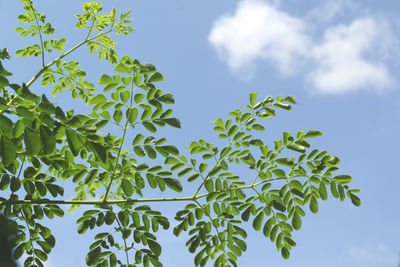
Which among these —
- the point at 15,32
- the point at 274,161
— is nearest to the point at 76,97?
the point at 15,32

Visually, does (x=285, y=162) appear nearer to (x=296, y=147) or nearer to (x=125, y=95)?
(x=296, y=147)

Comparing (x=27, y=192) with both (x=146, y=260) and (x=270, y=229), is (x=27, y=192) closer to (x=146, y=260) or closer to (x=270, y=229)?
(x=146, y=260)

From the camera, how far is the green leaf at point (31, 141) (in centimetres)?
198

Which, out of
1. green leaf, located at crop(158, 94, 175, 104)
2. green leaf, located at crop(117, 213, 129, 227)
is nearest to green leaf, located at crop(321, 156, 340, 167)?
green leaf, located at crop(158, 94, 175, 104)

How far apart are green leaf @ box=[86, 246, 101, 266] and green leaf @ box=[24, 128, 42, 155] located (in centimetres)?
119

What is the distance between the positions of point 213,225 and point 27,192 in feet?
4.64

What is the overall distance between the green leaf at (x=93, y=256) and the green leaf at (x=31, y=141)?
3.91 feet

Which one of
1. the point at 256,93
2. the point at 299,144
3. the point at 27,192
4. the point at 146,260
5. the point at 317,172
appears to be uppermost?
the point at 256,93

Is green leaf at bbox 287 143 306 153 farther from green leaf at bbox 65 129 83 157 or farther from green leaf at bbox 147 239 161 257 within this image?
green leaf at bbox 65 129 83 157

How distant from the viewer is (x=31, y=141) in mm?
1986

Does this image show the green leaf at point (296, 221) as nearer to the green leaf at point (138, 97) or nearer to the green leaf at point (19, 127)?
the green leaf at point (138, 97)

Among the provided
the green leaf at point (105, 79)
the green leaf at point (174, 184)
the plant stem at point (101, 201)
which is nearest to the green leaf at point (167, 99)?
the green leaf at point (105, 79)

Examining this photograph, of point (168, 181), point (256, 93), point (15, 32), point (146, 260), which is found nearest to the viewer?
point (168, 181)

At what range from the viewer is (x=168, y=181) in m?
2.81
